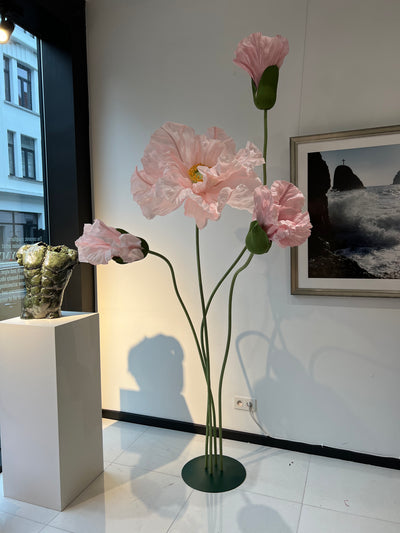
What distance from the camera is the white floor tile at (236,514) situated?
4.98 feet

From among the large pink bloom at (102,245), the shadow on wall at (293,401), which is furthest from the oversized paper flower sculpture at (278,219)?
the shadow on wall at (293,401)

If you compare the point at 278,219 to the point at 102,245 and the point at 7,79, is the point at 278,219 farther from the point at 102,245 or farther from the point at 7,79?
the point at 7,79

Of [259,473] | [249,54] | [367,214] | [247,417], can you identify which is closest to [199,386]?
[247,417]

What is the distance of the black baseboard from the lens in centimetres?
194

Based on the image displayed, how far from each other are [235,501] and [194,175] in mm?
1412

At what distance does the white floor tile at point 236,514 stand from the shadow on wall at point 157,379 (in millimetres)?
643

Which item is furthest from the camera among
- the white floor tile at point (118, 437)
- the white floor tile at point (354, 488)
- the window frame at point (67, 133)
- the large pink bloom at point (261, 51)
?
the window frame at point (67, 133)

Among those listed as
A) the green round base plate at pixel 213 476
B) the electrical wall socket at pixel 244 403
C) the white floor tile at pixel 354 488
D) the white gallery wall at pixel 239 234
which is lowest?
the white floor tile at pixel 354 488

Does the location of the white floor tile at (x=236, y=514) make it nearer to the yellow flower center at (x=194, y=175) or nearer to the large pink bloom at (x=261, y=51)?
the yellow flower center at (x=194, y=175)

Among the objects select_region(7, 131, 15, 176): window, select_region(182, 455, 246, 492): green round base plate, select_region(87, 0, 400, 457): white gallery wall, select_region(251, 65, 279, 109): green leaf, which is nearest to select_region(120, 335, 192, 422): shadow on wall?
select_region(87, 0, 400, 457): white gallery wall

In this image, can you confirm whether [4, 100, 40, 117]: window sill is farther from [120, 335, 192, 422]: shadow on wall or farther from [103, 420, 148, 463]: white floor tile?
[103, 420, 148, 463]: white floor tile

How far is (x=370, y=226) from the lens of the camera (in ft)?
6.08

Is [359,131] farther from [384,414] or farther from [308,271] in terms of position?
[384,414]

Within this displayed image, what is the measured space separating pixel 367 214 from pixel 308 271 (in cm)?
40
